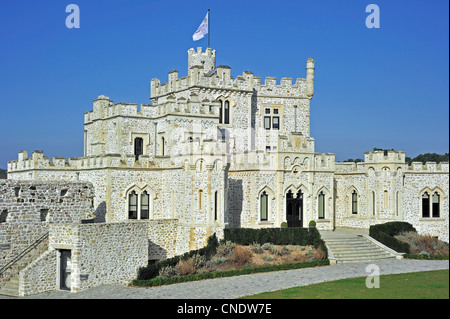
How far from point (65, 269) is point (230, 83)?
846 inches

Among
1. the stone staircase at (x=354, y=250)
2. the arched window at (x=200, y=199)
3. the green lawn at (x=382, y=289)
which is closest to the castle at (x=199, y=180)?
the arched window at (x=200, y=199)

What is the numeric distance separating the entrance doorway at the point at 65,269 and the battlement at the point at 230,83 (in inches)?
728

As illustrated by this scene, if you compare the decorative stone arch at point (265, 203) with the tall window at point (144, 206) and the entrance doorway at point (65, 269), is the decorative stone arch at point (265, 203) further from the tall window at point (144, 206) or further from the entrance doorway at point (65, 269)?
the entrance doorway at point (65, 269)

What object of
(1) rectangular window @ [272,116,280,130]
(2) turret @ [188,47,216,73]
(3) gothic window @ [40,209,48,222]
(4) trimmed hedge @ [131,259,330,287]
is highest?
(2) turret @ [188,47,216,73]

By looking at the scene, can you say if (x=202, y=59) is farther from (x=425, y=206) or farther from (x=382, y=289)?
(x=382, y=289)

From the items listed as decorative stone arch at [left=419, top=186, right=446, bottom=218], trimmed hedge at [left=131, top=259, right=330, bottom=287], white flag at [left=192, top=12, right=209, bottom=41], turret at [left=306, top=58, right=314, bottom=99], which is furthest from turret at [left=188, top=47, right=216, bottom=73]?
trimmed hedge at [left=131, top=259, right=330, bottom=287]

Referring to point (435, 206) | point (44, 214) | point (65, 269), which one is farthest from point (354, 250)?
point (44, 214)

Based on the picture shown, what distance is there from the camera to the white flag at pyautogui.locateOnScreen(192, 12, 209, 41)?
162 feet

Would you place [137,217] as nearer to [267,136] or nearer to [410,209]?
[267,136]

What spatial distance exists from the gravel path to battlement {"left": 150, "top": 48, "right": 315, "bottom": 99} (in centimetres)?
1844

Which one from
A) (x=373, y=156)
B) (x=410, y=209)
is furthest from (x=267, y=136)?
(x=410, y=209)

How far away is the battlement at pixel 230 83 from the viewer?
45.6 meters

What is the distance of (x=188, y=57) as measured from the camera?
53844 mm

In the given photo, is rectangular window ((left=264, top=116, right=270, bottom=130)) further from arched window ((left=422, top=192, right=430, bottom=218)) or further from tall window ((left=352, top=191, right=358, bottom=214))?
arched window ((left=422, top=192, right=430, bottom=218))
